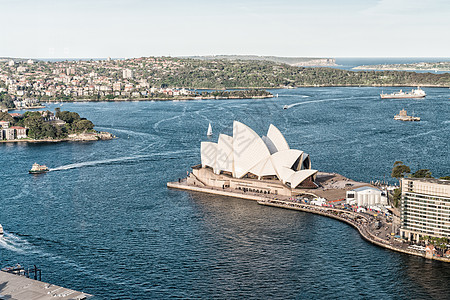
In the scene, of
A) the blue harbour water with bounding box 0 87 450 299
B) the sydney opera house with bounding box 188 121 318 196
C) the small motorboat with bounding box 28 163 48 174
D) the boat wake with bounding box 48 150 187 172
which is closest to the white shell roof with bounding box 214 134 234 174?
the sydney opera house with bounding box 188 121 318 196

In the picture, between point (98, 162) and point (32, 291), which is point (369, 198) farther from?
point (98, 162)

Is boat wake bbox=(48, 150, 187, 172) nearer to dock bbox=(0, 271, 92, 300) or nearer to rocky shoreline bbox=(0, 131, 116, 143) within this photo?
rocky shoreline bbox=(0, 131, 116, 143)

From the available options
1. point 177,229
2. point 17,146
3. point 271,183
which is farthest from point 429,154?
point 17,146

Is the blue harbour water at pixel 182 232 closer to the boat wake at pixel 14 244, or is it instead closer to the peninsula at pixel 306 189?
the boat wake at pixel 14 244

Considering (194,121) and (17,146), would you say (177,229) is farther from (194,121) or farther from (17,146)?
(194,121)

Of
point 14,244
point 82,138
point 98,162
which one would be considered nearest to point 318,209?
point 14,244

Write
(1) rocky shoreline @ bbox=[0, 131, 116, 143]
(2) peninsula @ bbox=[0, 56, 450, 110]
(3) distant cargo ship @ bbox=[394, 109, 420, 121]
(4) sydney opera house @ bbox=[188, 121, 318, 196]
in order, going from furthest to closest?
(2) peninsula @ bbox=[0, 56, 450, 110]
(3) distant cargo ship @ bbox=[394, 109, 420, 121]
(1) rocky shoreline @ bbox=[0, 131, 116, 143]
(4) sydney opera house @ bbox=[188, 121, 318, 196]
